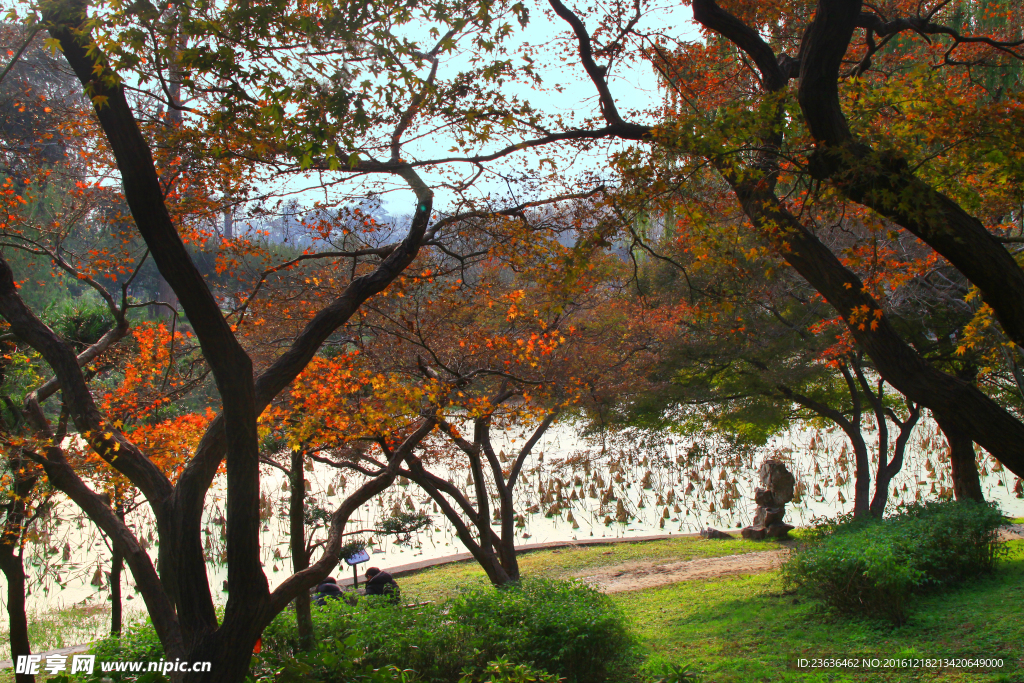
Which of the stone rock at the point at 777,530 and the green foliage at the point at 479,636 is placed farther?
the stone rock at the point at 777,530

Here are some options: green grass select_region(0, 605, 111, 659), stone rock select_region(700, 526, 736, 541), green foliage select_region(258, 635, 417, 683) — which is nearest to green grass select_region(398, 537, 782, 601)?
stone rock select_region(700, 526, 736, 541)

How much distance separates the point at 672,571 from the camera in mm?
Answer: 10000

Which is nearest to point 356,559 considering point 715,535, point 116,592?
point 116,592

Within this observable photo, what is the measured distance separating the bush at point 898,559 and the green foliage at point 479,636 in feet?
6.28

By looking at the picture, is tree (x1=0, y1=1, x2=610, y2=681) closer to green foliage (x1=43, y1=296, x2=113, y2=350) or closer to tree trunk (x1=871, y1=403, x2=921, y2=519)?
green foliage (x1=43, y1=296, x2=113, y2=350)

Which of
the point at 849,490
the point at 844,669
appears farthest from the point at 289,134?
the point at 849,490

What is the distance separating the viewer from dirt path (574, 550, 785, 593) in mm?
9320

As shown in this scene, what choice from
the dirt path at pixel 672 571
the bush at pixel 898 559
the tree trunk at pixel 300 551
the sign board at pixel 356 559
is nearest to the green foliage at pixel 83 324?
the tree trunk at pixel 300 551

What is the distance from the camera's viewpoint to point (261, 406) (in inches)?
138

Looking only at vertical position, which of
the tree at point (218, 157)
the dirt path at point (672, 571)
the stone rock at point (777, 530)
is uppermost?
the tree at point (218, 157)

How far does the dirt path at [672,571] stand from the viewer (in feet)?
30.6

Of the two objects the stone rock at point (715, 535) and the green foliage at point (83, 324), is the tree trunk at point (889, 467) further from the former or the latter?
the green foliage at point (83, 324)

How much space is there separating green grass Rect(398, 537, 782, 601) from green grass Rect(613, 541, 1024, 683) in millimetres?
3265

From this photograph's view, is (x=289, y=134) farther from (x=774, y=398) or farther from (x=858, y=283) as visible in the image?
(x=774, y=398)
